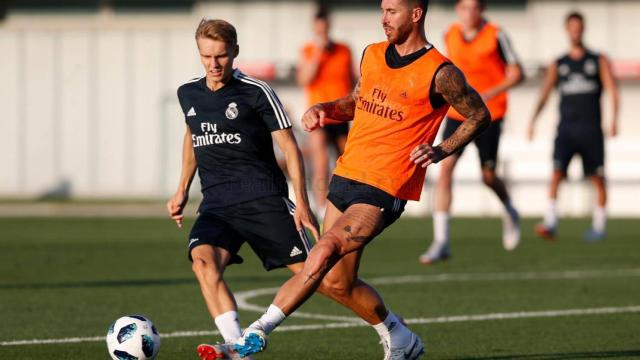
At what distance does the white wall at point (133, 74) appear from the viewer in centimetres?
2850

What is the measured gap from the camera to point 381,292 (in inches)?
452

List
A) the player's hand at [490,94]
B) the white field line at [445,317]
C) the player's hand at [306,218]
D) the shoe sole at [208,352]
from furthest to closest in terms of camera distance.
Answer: the player's hand at [490,94], the white field line at [445,317], the player's hand at [306,218], the shoe sole at [208,352]

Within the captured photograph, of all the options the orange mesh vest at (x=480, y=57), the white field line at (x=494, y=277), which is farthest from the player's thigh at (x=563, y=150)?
the white field line at (x=494, y=277)

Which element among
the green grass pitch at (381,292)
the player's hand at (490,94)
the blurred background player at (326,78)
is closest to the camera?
the green grass pitch at (381,292)

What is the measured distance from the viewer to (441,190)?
13.9 metres

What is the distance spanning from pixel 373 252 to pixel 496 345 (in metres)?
7.19

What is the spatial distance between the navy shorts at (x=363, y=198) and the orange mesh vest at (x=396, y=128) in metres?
0.03

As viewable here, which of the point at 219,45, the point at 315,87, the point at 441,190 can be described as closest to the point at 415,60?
the point at 219,45

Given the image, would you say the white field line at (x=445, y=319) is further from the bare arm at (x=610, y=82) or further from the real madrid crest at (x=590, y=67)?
the real madrid crest at (x=590, y=67)

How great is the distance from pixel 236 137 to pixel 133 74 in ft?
73.7

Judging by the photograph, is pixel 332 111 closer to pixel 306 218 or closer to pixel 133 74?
pixel 306 218

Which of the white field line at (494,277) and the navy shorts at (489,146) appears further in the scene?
the navy shorts at (489,146)

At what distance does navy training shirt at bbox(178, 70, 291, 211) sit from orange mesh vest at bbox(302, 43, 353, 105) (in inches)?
407

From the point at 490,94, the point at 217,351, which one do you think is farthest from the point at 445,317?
the point at 490,94
